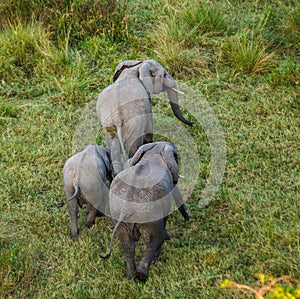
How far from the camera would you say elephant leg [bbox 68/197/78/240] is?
563 cm

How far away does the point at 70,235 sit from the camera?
5816mm

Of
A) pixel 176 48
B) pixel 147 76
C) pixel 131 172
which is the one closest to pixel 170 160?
pixel 131 172

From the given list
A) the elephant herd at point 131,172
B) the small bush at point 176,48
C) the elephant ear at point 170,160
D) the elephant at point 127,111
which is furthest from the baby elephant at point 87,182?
the small bush at point 176,48

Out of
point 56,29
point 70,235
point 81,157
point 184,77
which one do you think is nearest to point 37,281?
point 70,235

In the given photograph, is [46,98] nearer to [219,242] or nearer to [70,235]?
[70,235]

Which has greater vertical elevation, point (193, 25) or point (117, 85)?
point (117, 85)

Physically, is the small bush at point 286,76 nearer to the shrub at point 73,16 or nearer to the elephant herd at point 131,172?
the elephant herd at point 131,172

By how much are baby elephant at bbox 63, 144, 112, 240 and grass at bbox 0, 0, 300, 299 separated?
0.23 metres

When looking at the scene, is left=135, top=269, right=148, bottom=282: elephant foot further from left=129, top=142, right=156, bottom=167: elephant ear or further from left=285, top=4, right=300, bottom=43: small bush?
left=285, top=4, right=300, bottom=43: small bush

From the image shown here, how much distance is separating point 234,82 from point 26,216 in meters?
3.92

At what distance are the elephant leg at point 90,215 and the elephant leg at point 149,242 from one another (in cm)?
97

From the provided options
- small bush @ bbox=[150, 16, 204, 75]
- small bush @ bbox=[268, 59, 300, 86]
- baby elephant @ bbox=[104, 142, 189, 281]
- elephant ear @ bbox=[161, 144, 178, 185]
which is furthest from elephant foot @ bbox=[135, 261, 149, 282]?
small bush @ bbox=[150, 16, 204, 75]

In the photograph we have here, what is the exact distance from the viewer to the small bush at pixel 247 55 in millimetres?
8586

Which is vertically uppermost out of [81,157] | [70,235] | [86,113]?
[81,157]
